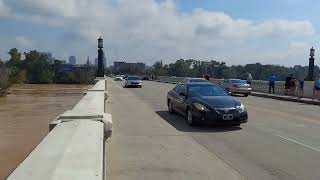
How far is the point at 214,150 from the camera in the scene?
11.0 m

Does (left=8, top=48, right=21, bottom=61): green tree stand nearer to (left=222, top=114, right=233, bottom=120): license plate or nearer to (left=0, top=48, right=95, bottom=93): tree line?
(left=0, top=48, right=95, bottom=93): tree line

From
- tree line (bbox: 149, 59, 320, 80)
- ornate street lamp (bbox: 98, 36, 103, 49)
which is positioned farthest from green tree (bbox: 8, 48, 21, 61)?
ornate street lamp (bbox: 98, 36, 103, 49)

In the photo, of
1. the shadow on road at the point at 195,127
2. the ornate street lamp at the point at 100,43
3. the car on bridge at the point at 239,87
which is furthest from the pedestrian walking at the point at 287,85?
the ornate street lamp at the point at 100,43

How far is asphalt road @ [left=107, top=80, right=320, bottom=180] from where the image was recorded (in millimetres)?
8539

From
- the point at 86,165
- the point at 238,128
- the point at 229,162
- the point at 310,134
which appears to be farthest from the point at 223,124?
the point at 86,165

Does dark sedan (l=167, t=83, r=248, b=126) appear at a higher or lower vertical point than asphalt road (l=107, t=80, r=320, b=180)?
higher

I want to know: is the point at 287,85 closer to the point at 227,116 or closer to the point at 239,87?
the point at 239,87

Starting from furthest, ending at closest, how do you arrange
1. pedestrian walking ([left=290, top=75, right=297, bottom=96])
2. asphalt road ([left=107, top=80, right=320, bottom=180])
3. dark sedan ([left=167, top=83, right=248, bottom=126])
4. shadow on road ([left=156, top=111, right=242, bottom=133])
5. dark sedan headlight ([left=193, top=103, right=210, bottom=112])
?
1. pedestrian walking ([left=290, top=75, right=297, bottom=96])
2. dark sedan headlight ([left=193, top=103, right=210, bottom=112])
3. dark sedan ([left=167, top=83, right=248, bottom=126])
4. shadow on road ([left=156, top=111, right=242, bottom=133])
5. asphalt road ([left=107, top=80, right=320, bottom=180])

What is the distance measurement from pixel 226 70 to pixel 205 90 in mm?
71872

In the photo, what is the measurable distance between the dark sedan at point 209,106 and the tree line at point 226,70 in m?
22.1

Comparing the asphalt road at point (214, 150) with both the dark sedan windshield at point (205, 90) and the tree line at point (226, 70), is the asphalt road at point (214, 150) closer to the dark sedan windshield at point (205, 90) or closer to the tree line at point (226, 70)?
the dark sedan windshield at point (205, 90)

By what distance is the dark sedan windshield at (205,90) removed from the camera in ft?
54.5

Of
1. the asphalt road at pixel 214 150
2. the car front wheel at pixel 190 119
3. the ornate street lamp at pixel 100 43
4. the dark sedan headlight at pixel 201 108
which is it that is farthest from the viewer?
the ornate street lamp at pixel 100 43

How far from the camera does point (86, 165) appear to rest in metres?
4.92
